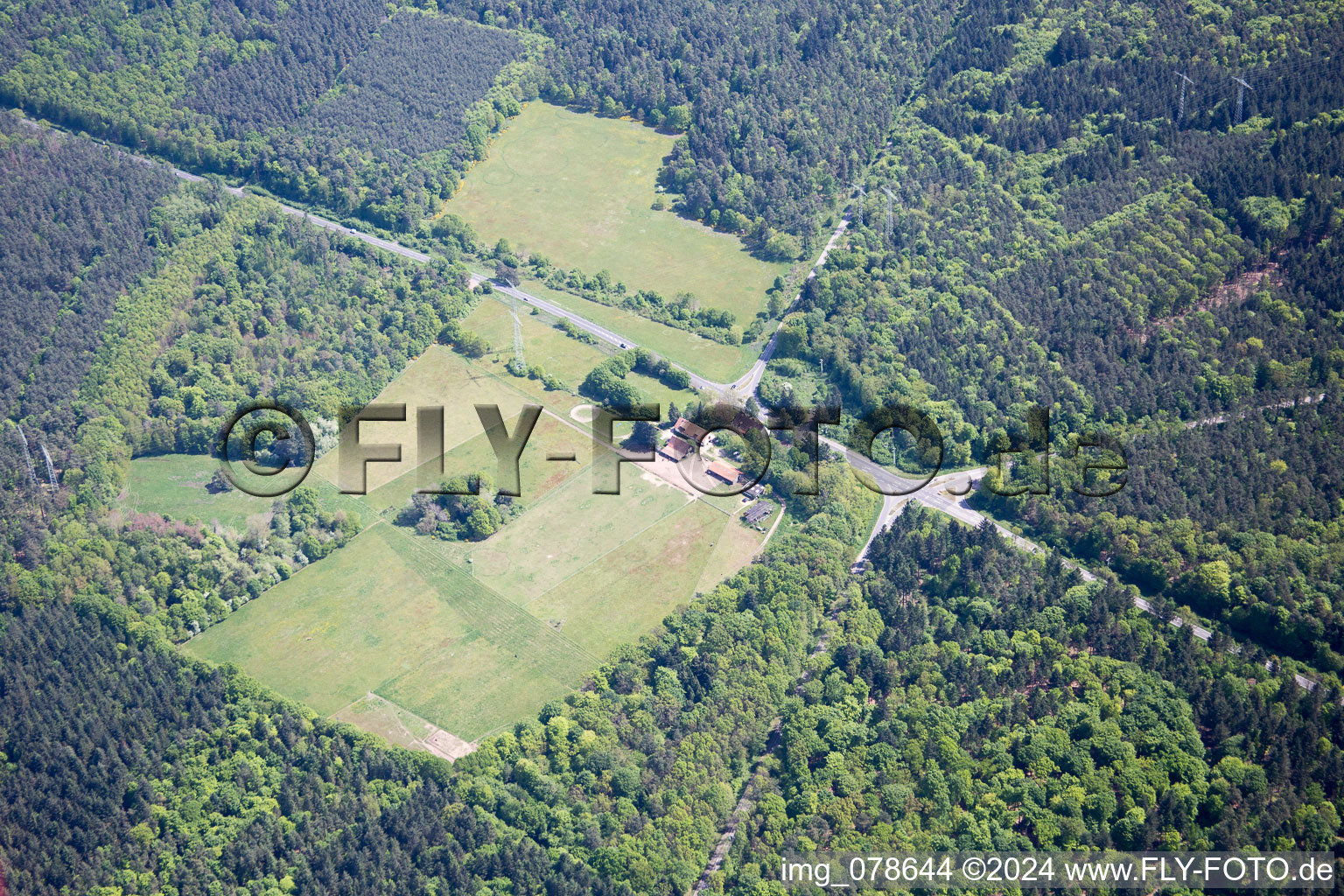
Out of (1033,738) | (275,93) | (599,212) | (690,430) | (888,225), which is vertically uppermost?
(888,225)

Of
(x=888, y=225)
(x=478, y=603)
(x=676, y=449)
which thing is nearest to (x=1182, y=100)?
(x=888, y=225)

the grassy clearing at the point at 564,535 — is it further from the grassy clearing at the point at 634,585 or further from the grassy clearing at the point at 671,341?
the grassy clearing at the point at 671,341

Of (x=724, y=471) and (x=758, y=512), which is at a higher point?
(x=724, y=471)

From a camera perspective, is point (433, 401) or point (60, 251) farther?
point (60, 251)

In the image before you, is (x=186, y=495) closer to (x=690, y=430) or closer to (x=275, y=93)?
(x=690, y=430)

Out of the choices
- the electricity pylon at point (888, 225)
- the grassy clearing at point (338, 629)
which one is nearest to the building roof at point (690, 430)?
the grassy clearing at point (338, 629)

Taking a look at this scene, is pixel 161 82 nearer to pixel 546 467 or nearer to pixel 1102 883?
pixel 546 467

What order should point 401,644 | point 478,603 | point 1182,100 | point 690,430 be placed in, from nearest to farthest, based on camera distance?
point 401,644
point 478,603
point 690,430
point 1182,100
